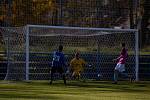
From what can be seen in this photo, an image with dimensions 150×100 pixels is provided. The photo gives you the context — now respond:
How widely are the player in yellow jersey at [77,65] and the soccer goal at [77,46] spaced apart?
1.03 metres

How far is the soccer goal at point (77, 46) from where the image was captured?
94.1 ft

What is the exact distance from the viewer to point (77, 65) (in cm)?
2845

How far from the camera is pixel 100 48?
1182 inches

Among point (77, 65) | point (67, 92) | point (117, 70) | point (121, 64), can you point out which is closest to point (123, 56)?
point (121, 64)

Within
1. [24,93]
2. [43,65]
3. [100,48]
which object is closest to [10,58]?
[43,65]

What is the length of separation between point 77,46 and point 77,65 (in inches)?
75.5

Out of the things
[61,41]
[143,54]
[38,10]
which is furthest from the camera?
[38,10]

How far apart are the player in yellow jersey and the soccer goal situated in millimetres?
1027

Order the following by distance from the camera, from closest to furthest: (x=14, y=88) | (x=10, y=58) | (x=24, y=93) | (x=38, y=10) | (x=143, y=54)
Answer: (x=24, y=93) < (x=14, y=88) < (x=10, y=58) < (x=143, y=54) < (x=38, y=10)

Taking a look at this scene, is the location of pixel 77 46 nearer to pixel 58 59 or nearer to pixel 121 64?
pixel 121 64

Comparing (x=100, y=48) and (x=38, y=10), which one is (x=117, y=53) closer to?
(x=100, y=48)

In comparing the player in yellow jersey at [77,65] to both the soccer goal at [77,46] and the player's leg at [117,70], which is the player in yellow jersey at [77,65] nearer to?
the soccer goal at [77,46]

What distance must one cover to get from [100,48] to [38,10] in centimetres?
764

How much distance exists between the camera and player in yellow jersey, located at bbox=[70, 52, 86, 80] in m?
28.5
